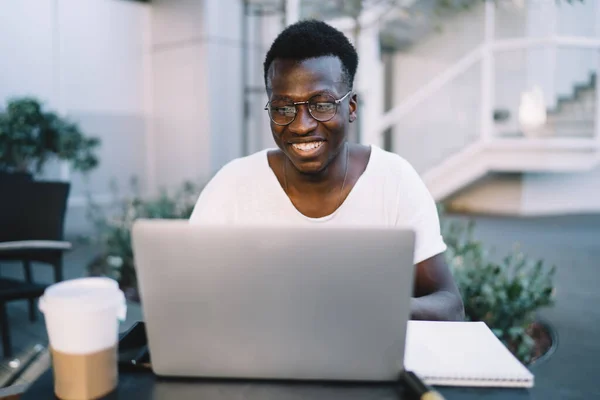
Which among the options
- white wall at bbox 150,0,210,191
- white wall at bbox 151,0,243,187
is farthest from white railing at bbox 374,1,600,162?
white wall at bbox 150,0,210,191

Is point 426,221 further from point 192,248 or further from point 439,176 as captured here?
point 439,176

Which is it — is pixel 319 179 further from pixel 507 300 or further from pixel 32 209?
pixel 32 209

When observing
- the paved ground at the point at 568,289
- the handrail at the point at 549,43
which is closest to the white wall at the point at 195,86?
the paved ground at the point at 568,289

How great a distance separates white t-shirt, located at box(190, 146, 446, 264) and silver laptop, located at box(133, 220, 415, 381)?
66cm

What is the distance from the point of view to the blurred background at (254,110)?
5.00 metres

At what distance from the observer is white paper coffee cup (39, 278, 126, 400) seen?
31.3 inches

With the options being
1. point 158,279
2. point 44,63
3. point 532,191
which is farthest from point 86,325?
point 532,191

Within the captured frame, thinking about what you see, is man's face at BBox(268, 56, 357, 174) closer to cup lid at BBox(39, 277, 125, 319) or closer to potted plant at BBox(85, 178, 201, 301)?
cup lid at BBox(39, 277, 125, 319)

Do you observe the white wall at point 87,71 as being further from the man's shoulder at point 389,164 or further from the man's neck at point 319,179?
the man's shoulder at point 389,164

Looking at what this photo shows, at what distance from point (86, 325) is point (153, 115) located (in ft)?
21.7

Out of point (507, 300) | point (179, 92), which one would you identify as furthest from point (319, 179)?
point (179, 92)

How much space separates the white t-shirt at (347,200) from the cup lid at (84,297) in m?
0.65

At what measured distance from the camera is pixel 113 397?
0.87m

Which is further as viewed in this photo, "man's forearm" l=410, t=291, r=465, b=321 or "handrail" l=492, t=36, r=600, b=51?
"handrail" l=492, t=36, r=600, b=51
